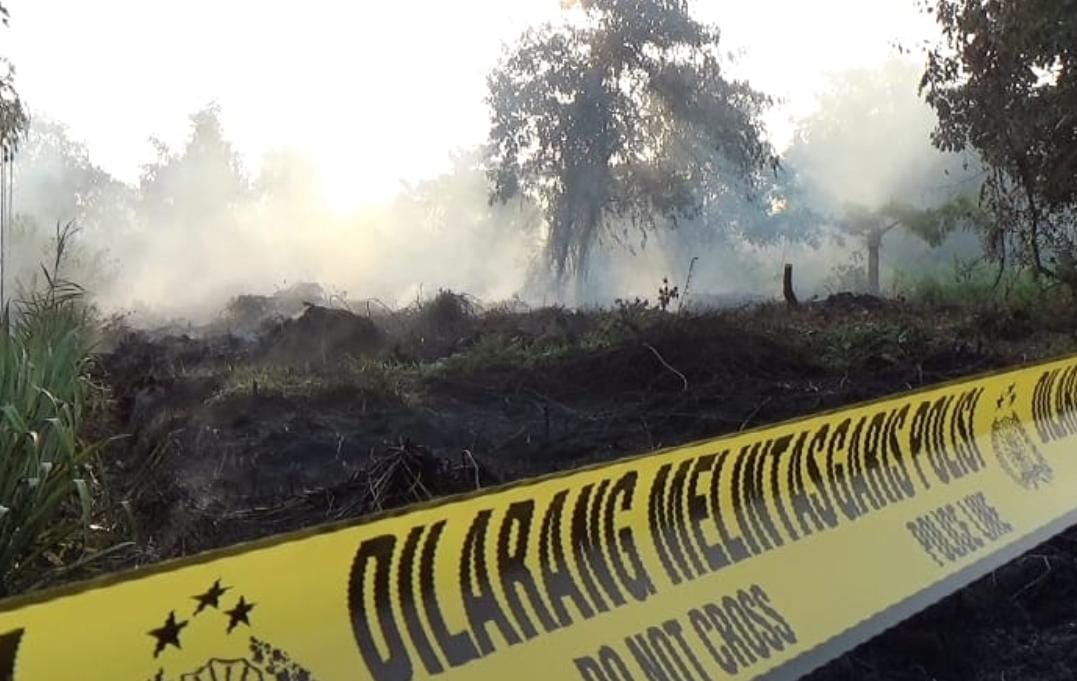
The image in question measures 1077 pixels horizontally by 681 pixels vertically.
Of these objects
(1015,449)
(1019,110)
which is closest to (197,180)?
(1019,110)

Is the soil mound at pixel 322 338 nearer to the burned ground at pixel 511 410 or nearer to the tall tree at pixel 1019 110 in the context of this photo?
the burned ground at pixel 511 410

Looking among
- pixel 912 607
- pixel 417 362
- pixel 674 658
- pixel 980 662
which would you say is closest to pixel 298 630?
pixel 674 658

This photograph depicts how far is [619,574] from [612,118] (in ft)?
125

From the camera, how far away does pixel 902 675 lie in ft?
15.0

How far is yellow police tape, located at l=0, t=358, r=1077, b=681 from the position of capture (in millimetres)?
2303

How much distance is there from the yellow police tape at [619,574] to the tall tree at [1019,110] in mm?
10442

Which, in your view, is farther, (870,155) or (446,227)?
(446,227)

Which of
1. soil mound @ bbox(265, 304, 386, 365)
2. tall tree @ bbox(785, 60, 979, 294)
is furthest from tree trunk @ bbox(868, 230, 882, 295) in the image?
soil mound @ bbox(265, 304, 386, 365)

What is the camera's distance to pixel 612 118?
40.7 metres

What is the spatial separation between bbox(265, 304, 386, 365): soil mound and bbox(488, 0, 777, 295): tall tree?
24.8 metres

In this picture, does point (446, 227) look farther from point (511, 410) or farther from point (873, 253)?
point (511, 410)

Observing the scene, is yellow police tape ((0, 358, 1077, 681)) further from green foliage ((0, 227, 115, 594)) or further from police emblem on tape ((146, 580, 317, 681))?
green foliage ((0, 227, 115, 594))

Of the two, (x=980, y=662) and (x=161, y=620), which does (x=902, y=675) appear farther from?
(x=161, y=620)

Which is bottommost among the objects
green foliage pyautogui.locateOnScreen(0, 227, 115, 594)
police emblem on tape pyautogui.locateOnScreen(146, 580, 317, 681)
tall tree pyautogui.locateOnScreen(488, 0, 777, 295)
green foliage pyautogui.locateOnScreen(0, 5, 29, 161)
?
police emblem on tape pyautogui.locateOnScreen(146, 580, 317, 681)
